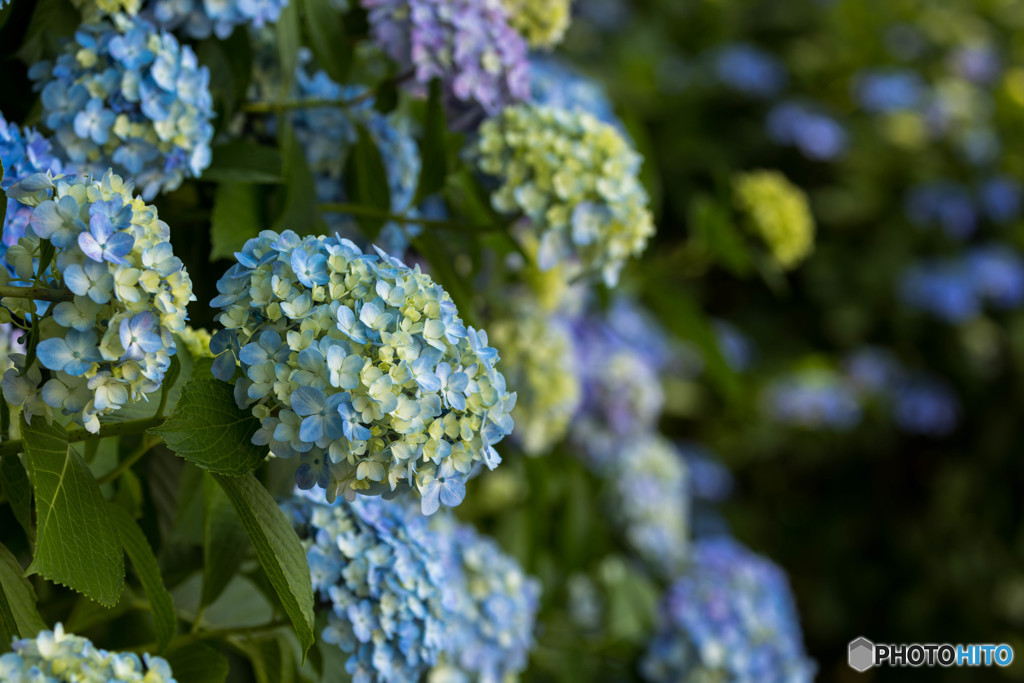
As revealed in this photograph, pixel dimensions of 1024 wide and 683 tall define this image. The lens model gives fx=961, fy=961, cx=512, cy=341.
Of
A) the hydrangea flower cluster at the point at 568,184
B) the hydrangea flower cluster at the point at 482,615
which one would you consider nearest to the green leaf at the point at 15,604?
the hydrangea flower cluster at the point at 482,615

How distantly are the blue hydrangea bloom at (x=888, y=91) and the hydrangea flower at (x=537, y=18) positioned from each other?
81.5 inches

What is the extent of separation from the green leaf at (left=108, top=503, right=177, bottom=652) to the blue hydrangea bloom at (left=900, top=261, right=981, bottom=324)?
253 cm

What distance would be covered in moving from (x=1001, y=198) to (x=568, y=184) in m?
2.32

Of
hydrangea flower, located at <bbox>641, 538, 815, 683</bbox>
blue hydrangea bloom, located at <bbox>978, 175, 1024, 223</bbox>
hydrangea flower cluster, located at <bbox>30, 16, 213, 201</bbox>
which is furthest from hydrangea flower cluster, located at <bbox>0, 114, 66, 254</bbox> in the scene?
blue hydrangea bloom, located at <bbox>978, 175, 1024, 223</bbox>

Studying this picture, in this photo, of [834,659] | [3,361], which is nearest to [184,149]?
[3,361]

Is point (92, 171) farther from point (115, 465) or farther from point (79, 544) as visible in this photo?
point (79, 544)

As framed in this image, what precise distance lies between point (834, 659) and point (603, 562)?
5.02 ft

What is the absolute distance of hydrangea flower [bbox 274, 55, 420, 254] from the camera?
106cm

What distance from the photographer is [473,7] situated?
1014mm

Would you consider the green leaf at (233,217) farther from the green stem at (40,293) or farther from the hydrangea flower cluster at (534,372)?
the hydrangea flower cluster at (534,372)

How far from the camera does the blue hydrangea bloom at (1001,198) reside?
9.44 feet

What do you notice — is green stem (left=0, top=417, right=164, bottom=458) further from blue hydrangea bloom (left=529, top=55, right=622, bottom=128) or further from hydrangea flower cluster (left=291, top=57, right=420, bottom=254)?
blue hydrangea bloom (left=529, top=55, right=622, bottom=128)

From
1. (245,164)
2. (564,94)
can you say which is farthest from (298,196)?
(564,94)

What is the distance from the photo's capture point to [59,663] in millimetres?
567
